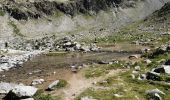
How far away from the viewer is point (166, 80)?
39812 millimetres

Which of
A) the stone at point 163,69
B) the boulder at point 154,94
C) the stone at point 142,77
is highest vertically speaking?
the stone at point 163,69

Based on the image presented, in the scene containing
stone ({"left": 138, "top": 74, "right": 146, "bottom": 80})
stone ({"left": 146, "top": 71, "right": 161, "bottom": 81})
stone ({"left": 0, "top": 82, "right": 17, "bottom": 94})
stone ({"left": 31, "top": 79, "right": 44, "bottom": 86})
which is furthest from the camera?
stone ({"left": 31, "top": 79, "right": 44, "bottom": 86})

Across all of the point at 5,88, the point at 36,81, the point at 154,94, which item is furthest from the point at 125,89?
the point at 5,88

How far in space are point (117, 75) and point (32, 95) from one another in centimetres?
1087

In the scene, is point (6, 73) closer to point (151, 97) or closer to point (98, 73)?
point (98, 73)

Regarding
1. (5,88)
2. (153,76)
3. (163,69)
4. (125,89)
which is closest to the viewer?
(125,89)

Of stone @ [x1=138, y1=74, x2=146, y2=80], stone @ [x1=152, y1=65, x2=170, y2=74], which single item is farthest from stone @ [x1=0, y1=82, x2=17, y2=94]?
stone @ [x1=152, y1=65, x2=170, y2=74]

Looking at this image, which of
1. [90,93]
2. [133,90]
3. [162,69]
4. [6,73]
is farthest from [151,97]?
[6,73]

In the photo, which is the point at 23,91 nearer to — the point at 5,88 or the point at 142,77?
the point at 5,88

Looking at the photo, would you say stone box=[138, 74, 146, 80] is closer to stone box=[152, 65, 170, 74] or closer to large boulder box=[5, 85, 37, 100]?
stone box=[152, 65, 170, 74]

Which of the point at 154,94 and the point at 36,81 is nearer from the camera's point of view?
the point at 154,94

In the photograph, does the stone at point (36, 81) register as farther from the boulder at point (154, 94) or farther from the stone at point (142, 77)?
the boulder at point (154, 94)

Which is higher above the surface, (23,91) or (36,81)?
→ (23,91)

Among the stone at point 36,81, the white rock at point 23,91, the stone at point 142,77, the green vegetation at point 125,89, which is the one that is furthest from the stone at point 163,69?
the white rock at point 23,91
